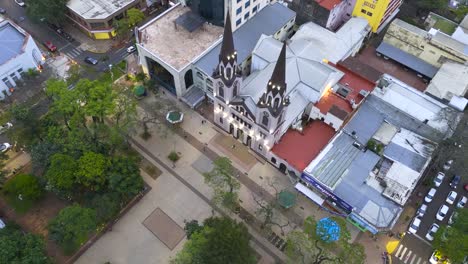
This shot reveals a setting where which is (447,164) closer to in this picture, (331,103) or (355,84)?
(355,84)

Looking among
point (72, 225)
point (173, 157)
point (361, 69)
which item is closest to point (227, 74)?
point (173, 157)

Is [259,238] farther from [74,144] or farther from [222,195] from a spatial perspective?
[74,144]

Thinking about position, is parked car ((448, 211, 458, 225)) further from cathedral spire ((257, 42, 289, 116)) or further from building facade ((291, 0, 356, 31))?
building facade ((291, 0, 356, 31))

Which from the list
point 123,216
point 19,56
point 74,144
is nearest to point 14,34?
point 19,56

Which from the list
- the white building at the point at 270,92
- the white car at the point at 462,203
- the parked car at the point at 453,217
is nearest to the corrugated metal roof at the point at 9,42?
the white building at the point at 270,92

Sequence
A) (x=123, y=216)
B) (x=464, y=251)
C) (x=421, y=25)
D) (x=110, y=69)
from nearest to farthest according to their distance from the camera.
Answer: (x=464, y=251) < (x=123, y=216) < (x=110, y=69) < (x=421, y=25)

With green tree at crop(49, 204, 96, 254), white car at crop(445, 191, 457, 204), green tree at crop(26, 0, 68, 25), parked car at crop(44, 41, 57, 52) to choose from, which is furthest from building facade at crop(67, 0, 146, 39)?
white car at crop(445, 191, 457, 204)
